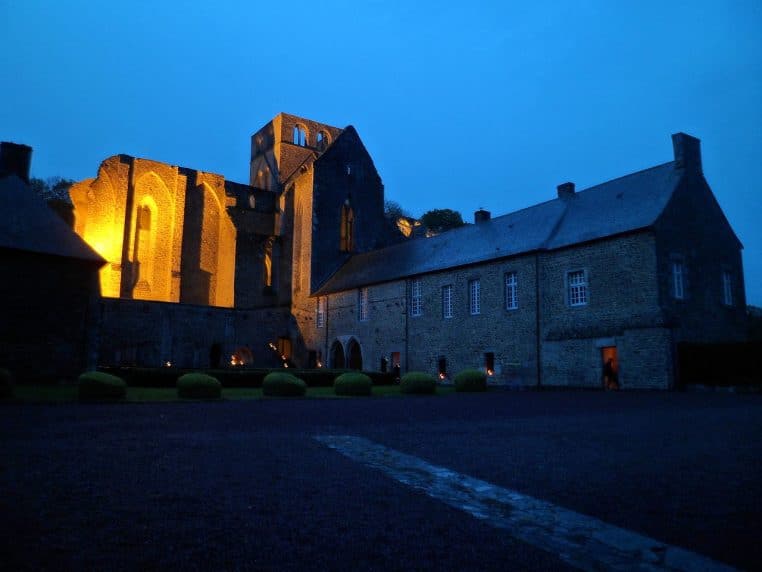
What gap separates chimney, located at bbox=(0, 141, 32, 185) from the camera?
2653 centimetres

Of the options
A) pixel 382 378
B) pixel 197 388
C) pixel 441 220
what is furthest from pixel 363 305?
pixel 441 220

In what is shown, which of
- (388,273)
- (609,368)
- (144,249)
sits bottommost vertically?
(609,368)

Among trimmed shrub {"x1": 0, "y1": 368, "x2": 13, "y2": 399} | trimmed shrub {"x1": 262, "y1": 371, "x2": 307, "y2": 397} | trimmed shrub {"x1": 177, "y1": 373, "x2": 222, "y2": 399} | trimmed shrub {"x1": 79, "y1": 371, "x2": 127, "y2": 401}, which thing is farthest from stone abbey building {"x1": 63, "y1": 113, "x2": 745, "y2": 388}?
trimmed shrub {"x1": 79, "y1": 371, "x2": 127, "y2": 401}

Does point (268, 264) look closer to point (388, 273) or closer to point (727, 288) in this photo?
point (388, 273)

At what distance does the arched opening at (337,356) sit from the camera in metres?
39.7

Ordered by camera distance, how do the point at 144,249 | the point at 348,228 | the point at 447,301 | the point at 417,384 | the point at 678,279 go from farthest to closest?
the point at 144,249
the point at 348,228
the point at 447,301
the point at 678,279
the point at 417,384

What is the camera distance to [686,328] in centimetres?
2391

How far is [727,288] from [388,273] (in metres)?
18.6

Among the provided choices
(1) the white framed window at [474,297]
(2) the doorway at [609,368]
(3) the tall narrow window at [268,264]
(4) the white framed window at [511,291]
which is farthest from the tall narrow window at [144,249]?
(2) the doorway at [609,368]

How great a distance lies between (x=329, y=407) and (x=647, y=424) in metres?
8.31

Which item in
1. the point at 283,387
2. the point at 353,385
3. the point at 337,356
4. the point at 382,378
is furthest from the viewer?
the point at 337,356

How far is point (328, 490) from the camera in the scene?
5980mm

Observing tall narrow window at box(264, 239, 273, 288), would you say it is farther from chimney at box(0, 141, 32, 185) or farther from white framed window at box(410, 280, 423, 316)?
chimney at box(0, 141, 32, 185)

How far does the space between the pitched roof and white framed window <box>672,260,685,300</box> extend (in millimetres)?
24309
